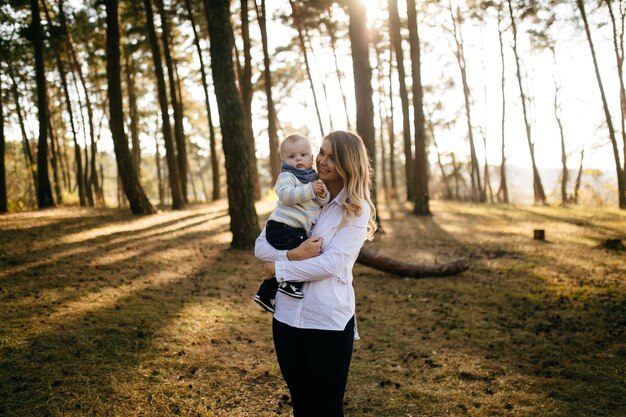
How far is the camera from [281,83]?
2758 cm

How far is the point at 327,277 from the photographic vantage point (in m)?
2.70

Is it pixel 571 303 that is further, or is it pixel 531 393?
pixel 571 303

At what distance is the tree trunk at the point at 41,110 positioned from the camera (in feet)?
51.3

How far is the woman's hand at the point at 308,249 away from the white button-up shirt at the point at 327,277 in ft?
0.16

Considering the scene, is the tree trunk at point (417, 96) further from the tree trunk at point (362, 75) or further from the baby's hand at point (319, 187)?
the baby's hand at point (319, 187)

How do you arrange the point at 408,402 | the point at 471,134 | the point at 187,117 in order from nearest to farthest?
the point at 408,402 → the point at 471,134 → the point at 187,117

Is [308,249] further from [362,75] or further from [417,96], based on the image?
[417,96]

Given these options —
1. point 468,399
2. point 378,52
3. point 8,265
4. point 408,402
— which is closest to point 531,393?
point 468,399

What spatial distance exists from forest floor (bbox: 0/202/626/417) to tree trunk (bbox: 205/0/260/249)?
4.89 feet

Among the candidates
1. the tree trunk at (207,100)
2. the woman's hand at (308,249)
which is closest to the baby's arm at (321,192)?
the woman's hand at (308,249)

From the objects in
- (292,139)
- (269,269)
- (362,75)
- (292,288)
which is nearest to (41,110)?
(362,75)

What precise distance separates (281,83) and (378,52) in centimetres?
634

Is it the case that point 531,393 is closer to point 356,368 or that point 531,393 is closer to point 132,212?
point 356,368

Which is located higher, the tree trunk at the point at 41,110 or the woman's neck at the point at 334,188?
the tree trunk at the point at 41,110
